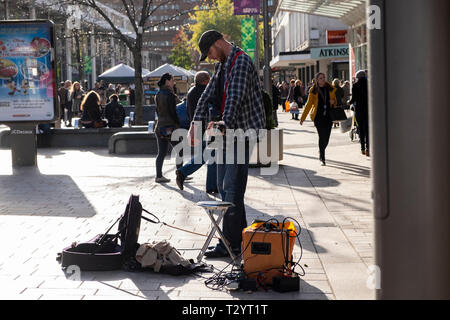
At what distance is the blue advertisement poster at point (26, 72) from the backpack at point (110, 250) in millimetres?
8501

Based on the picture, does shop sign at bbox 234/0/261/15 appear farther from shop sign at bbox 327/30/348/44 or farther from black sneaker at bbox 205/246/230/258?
shop sign at bbox 327/30/348/44

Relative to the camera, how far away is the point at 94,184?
11.2 m

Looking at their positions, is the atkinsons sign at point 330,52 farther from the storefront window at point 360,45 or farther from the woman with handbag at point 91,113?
the woman with handbag at point 91,113

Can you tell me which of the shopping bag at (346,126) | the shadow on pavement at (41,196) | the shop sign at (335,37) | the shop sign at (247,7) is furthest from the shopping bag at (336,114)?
the shop sign at (335,37)

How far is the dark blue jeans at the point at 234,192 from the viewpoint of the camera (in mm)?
5977

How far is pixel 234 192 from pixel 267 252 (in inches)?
33.0

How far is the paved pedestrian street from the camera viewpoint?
520 cm

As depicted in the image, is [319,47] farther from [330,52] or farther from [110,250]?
[110,250]

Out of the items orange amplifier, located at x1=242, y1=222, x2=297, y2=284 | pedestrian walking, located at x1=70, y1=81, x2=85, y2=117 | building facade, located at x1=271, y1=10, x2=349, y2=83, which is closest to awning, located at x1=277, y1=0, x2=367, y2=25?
pedestrian walking, located at x1=70, y1=81, x2=85, y2=117

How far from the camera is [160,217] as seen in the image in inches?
320

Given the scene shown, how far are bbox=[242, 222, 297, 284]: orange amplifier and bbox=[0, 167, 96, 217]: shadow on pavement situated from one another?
3444 mm

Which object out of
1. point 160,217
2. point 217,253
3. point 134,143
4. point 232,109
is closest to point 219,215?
point 217,253
